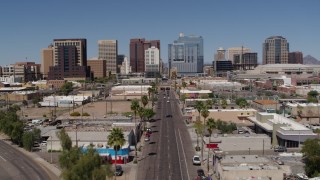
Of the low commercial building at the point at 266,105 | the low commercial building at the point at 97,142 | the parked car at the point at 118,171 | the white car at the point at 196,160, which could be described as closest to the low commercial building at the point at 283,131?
the white car at the point at 196,160

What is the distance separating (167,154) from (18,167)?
56.5 feet

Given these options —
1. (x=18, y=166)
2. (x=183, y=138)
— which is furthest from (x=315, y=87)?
(x=18, y=166)

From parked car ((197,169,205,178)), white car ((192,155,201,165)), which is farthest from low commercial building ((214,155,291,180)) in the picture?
white car ((192,155,201,165))

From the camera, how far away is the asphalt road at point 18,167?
1797 inches

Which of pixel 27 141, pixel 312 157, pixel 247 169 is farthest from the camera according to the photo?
pixel 27 141

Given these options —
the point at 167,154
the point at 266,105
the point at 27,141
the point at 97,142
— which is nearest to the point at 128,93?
the point at 266,105

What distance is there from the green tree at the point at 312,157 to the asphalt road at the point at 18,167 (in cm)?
2548

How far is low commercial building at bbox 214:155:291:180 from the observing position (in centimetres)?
3816

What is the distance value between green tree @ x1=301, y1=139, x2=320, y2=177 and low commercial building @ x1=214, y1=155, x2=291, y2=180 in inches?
83.7

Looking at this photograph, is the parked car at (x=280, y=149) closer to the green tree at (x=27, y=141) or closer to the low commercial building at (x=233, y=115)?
the low commercial building at (x=233, y=115)

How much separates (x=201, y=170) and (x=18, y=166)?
812 inches

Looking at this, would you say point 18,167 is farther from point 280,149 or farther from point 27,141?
point 280,149

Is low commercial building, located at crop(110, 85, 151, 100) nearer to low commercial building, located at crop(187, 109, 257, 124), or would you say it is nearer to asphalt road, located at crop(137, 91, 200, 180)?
asphalt road, located at crop(137, 91, 200, 180)

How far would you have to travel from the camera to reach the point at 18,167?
1951 inches
